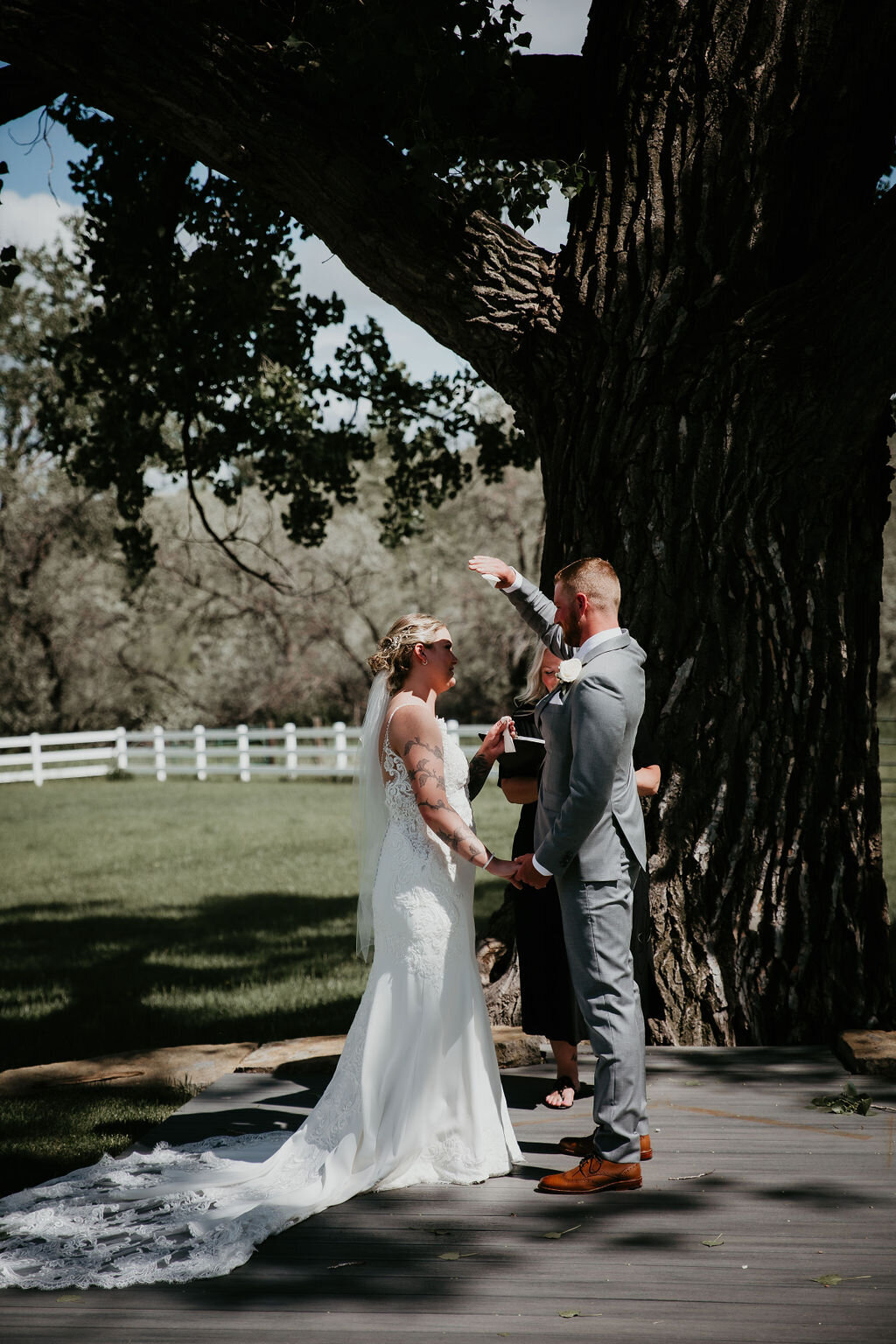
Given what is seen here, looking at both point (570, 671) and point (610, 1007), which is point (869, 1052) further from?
point (570, 671)

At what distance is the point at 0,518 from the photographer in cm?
3784

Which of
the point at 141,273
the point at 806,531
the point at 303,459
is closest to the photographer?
the point at 806,531

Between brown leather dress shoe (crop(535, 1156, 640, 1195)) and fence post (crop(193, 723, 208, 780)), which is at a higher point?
fence post (crop(193, 723, 208, 780))

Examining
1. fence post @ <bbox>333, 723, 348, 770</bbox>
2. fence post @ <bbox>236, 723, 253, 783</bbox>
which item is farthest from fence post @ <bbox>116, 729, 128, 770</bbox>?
fence post @ <bbox>333, 723, 348, 770</bbox>

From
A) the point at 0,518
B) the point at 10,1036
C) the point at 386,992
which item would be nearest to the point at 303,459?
the point at 10,1036

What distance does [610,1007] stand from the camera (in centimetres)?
414

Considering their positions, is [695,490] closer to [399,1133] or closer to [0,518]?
[399,1133]

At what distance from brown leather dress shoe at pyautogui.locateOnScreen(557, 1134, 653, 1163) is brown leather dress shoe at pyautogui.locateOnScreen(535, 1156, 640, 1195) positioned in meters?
0.20

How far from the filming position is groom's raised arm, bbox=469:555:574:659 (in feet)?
16.7

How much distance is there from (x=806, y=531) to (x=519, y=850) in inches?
81.7

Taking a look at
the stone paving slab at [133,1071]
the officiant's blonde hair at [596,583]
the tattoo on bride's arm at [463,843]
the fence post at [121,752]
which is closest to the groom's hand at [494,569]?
the officiant's blonde hair at [596,583]

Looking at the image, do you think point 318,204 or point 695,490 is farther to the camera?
point 318,204

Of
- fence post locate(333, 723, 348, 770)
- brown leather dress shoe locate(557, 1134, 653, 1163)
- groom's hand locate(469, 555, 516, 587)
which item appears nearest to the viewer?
brown leather dress shoe locate(557, 1134, 653, 1163)

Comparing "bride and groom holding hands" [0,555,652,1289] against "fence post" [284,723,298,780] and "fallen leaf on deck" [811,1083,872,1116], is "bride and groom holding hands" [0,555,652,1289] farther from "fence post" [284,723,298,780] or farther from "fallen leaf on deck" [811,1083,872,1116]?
"fence post" [284,723,298,780]
